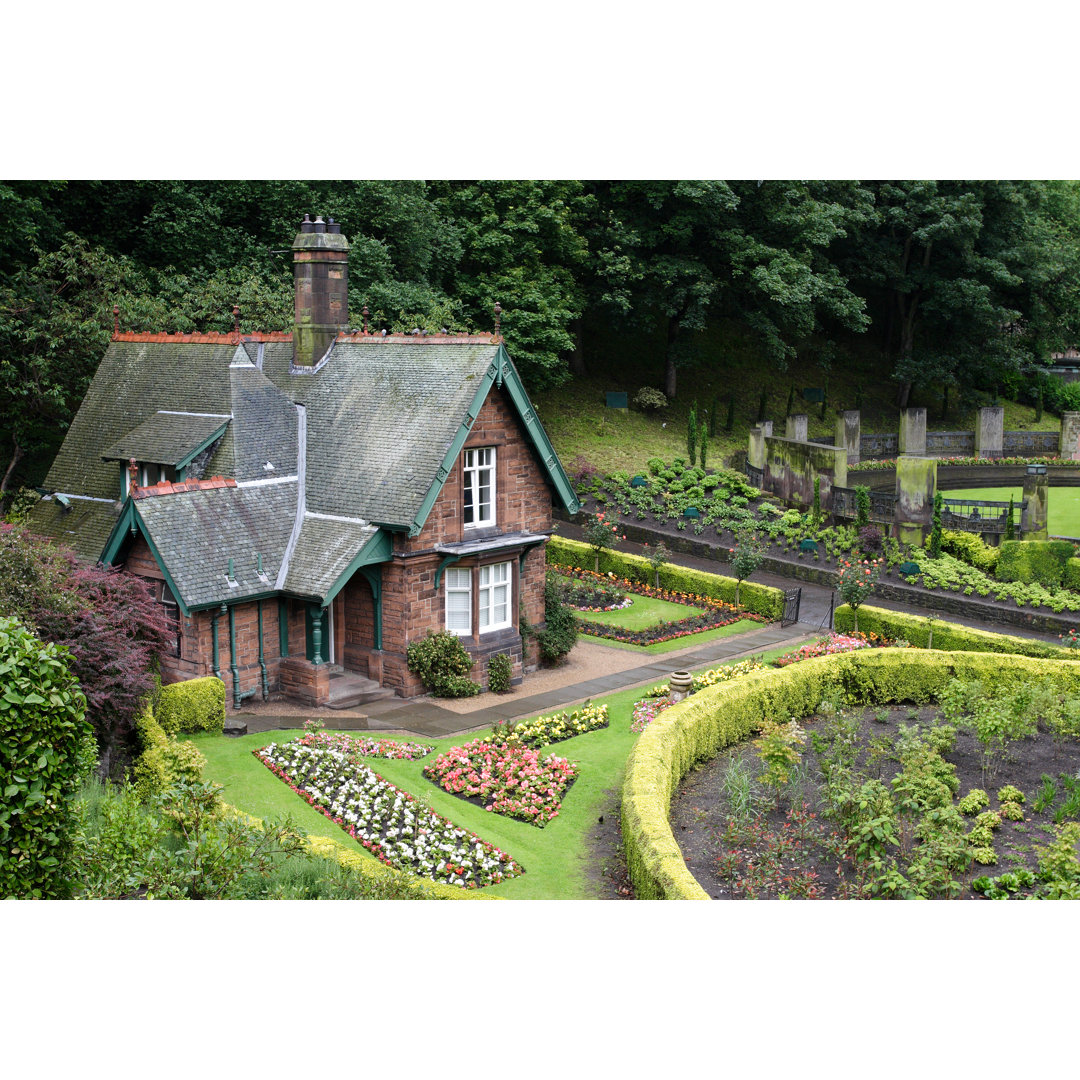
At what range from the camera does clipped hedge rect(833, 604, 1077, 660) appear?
27000 mm

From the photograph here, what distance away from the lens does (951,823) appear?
17516 mm

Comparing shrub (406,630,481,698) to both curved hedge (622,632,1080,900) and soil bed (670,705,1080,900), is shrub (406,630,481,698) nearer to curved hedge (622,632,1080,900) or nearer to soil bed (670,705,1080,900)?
curved hedge (622,632,1080,900)

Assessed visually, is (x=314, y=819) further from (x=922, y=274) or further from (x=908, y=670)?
(x=922, y=274)

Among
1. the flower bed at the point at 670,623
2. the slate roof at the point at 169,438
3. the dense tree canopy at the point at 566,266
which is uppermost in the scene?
the dense tree canopy at the point at 566,266

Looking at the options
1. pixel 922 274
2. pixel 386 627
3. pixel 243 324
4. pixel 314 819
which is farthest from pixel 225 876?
pixel 922 274

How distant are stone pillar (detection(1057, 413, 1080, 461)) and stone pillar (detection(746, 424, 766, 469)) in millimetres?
18207

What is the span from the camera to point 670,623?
102 ft

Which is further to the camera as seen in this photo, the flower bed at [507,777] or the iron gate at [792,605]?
the iron gate at [792,605]

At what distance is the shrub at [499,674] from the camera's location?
25656 millimetres

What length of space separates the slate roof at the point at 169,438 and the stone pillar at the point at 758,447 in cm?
2472

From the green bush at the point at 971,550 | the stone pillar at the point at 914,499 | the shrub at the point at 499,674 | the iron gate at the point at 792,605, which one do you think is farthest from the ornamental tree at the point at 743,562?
the shrub at the point at 499,674

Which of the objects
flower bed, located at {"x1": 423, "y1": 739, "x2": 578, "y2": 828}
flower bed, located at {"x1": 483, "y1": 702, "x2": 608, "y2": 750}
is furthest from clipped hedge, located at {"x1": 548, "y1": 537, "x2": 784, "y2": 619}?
flower bed, located at {"x1": 423, "y1": 739, "x2": 578, "y2": 828}

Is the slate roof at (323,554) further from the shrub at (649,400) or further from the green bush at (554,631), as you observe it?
the shrub at (649,400)

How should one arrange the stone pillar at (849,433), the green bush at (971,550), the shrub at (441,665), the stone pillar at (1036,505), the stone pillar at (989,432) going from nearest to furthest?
the shrub at (441,665) → the green bush at (971,550) → the stone pillar at (1036,505) → the stone pillar at (849,433) → the stone pillar at (989,432)
